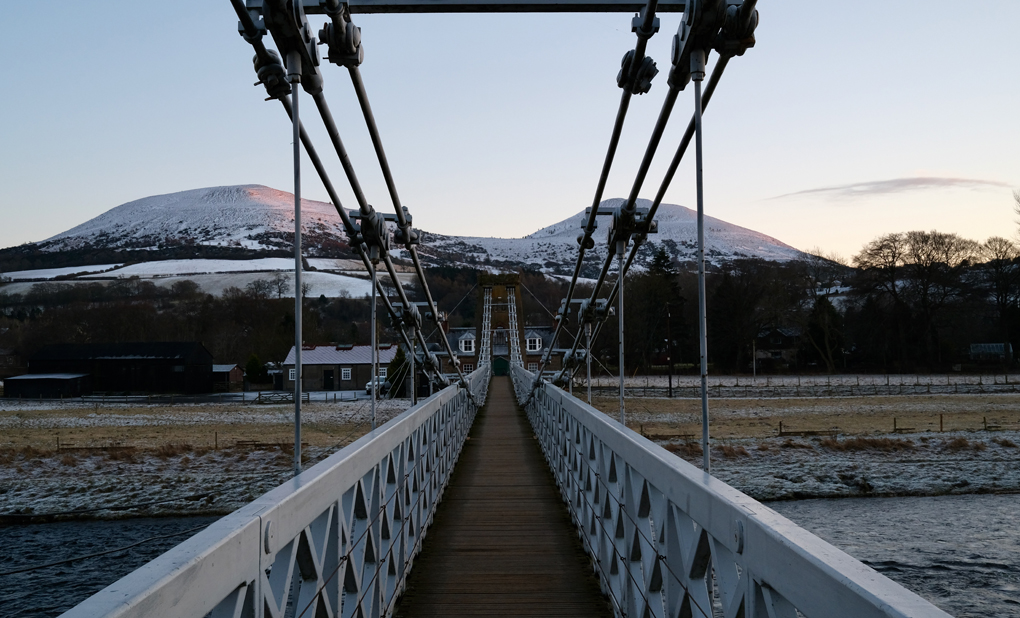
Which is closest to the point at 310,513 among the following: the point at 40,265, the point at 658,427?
the point at 658,427

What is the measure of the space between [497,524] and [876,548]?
7263mm

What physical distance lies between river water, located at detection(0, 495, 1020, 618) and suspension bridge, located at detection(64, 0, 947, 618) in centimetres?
428

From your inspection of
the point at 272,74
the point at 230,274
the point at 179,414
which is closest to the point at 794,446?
the point at 272,74

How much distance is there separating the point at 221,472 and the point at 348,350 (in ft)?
105

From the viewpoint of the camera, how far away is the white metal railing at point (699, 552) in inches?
52.0

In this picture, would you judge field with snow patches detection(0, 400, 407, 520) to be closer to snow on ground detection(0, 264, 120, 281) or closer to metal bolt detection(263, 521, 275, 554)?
metal bolt detection(263, 521, 275, 554)

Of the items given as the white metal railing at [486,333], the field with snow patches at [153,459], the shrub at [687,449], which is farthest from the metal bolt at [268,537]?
the white metal railing at [486,333]

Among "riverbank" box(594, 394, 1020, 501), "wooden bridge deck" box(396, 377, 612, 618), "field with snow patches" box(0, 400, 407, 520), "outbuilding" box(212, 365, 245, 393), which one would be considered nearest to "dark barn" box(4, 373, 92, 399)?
"outbuilding" box(212, 365, 245, 393)

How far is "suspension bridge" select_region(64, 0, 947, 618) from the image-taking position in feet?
4.89

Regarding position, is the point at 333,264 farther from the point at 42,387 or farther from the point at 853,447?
the point at 853,447

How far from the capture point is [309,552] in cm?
225

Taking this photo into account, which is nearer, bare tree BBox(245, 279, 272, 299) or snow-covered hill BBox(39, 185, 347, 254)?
bare tree BBox(245, 279, 272, 299)

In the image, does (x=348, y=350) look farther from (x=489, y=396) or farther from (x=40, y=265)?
(x=40, y=265)

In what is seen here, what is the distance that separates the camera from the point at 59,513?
1334 centimetres
